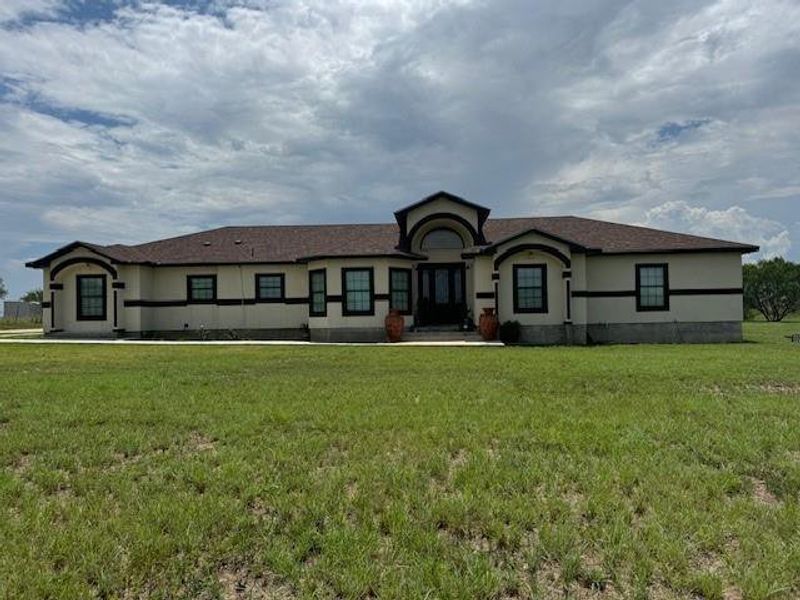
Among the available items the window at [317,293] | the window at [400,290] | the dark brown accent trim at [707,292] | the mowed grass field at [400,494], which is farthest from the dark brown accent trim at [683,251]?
the mowed grass field at [400,494]

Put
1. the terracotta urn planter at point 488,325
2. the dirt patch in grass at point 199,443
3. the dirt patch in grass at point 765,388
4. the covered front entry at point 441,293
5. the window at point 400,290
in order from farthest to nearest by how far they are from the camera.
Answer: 1. the covered front entry at point 441,293
2. the window at point 400,290
3. the terracotta urn planter at point 488,325
4. the dirt patch in grass at point 765,388
5. the dirt patch in grass at point 199,443

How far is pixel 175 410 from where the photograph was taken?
25.4 feet

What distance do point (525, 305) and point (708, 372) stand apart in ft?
35.1

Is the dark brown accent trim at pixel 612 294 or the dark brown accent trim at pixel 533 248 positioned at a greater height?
the dark brown accent trim at pixel 533 248

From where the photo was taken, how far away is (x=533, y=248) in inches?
848

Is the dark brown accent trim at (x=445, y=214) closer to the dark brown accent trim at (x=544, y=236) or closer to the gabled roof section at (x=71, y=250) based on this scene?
the dark brown accent trim at (x=544, y=236)

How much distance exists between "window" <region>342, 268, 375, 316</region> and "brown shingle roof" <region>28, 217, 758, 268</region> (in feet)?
2.87

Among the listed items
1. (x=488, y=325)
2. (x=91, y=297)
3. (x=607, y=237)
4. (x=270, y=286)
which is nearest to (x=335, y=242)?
(x=270, y=286)

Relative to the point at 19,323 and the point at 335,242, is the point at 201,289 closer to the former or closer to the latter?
the point at 335,242

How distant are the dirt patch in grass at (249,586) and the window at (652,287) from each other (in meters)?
22.2

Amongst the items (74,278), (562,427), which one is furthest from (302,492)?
(74,278)

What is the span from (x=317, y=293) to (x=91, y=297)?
34.2 ft

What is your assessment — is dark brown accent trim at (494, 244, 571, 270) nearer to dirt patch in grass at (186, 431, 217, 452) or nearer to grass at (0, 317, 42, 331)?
dirt patch in grass at (186, 431, 217, 452)

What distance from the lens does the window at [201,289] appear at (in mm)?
25641
